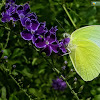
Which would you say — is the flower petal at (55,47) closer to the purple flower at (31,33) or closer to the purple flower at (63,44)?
the purple flower at (63,44)

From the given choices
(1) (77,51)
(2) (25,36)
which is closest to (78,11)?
(1) (77,51)

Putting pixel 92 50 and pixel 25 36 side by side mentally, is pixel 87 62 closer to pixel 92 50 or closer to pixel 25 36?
pixel 92 50

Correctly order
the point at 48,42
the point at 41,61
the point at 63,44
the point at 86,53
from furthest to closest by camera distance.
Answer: the point at 41,61 < the point at 86,53 < the point at 63,44 < the point at 48,42

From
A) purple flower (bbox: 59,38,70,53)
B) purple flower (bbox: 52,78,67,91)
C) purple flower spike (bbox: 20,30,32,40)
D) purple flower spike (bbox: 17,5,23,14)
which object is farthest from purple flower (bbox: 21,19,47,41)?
purple flower (bbox: 52,78,67,91)

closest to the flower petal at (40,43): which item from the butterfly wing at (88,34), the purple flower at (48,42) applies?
the purple flower at (48,42)

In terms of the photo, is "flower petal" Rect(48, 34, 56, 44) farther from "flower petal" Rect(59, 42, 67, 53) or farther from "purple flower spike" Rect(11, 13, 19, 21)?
"purple flower spike" Rect(11, 13, 19, 21)

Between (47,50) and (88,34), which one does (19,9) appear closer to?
(47,50)

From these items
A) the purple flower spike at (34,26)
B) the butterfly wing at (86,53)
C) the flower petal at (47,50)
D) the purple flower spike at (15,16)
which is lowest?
the butterfly wing at (86,53)

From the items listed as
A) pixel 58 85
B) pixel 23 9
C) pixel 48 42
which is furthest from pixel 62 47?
pixel 58 85
